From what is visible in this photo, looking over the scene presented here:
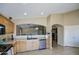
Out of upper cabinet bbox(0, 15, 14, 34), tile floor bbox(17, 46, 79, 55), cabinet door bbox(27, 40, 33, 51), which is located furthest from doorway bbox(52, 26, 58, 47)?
upper cabinet bbox(0, 15, 14, 34)

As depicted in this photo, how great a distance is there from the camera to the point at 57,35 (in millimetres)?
2531

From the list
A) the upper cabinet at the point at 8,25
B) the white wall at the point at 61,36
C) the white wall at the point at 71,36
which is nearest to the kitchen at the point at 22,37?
the upper cabinet at the point at 8,25

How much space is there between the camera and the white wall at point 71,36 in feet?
7.99

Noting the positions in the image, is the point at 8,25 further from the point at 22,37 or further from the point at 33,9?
the point at 33,9

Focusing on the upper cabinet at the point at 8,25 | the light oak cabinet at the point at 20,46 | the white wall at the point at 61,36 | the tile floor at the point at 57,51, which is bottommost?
the tile floor at the point at 57,51

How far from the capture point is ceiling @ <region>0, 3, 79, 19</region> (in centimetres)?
223

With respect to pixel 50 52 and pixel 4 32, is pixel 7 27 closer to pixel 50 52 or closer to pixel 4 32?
pixel 4 32

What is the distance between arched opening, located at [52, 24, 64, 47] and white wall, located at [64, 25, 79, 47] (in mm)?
85

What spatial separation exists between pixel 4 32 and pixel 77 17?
151 cm

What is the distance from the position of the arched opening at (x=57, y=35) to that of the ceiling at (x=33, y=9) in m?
0.32

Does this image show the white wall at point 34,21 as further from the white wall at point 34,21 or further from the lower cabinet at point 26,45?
the lower cabinet at point 26,45

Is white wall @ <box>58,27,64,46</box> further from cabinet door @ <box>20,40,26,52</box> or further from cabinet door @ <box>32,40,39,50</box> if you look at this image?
cabinet door @ <box>20,40,26,52</box>

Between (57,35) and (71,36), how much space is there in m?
0.29
